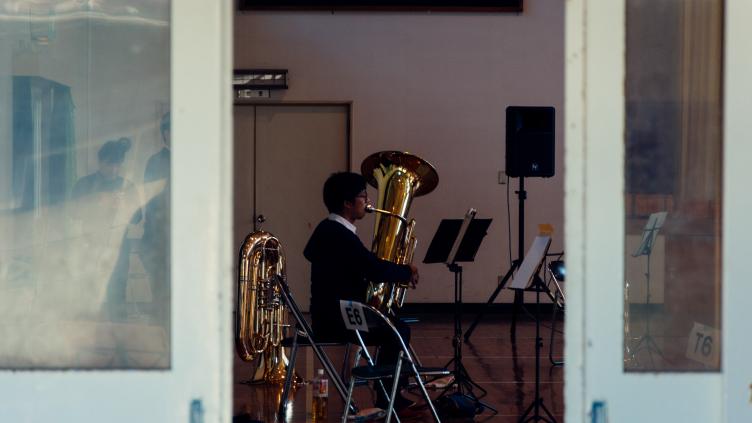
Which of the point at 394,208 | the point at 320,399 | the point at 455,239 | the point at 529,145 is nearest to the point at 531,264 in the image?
the point at 455,239

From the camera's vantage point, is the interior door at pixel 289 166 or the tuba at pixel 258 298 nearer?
the tuba at pixel 258 298

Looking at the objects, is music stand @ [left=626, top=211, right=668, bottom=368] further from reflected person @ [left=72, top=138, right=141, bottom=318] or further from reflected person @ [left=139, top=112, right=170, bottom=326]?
reflected person @ [left=72, top=138, right=141, bottom=318]

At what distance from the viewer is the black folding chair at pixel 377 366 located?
490 cm

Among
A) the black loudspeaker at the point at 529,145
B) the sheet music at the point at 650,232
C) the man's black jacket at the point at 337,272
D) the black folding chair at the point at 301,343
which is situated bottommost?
the black folding chair at the point at 301,343

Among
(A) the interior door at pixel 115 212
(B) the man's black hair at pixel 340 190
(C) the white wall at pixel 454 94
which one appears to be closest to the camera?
(A) the interior door at pixel 115 212

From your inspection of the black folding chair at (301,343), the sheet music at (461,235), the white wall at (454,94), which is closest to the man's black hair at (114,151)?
the black folding chair at (301,343)

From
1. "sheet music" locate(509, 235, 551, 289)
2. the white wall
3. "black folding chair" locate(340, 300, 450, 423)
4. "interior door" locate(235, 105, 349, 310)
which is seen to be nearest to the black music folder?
"sheet music" locate(509, 235, 551, 289)

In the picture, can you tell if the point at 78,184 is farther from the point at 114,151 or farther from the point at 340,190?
the point at 340,190

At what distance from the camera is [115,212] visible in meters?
2.32

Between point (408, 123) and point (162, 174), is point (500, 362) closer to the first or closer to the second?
point (408, 123)

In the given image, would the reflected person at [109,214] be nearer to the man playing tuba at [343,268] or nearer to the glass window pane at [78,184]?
the glass window pane at [78,184]

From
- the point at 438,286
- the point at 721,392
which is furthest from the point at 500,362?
the point at 721,392

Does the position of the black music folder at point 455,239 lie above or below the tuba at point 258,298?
above

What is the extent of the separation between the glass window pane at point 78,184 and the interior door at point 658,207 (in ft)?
3.11
